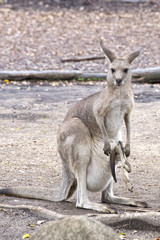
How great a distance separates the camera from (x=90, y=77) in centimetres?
1042

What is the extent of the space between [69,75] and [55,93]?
3.36 ft

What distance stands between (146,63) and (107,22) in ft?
12.8

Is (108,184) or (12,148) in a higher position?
(108,184)

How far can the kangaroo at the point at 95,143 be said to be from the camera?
13.1 ft

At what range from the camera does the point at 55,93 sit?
9477mm

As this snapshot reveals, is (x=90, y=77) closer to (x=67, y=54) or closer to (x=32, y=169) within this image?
(x=67, y=54)

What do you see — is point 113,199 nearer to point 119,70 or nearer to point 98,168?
point 98,168

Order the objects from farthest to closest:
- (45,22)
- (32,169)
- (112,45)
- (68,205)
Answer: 1. (45,22)
2. (112,45)
3. (32,169)
4. (68,205)

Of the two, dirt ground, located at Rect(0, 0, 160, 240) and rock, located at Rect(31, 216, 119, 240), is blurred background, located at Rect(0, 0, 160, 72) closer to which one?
dirt ground, located at Rect(0, 0, 160, 240)

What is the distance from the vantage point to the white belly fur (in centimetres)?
422

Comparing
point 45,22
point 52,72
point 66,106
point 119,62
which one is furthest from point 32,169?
point 45,22

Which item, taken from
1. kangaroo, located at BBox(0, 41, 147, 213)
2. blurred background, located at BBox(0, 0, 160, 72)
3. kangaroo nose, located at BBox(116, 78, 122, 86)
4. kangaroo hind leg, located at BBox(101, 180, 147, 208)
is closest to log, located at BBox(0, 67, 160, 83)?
blurred background, located at BBox(0, 0, 160, 72)

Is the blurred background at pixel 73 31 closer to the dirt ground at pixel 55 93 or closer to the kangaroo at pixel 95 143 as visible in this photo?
the dirt ground at pixel 55 93

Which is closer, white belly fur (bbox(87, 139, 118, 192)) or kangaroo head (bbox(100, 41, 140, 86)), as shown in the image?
kangaroo head (bbox(100, 41, 140, 86))
